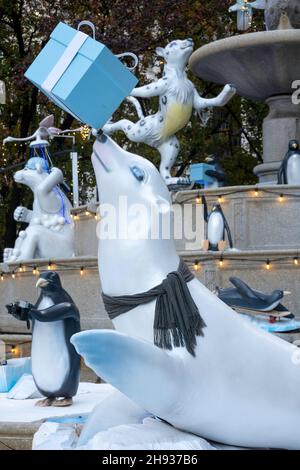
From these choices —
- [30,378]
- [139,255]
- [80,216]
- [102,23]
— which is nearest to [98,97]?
[139,255]

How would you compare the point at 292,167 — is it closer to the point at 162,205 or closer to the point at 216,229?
the point at 216,229

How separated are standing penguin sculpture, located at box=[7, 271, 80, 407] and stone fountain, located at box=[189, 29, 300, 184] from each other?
7.67 meters

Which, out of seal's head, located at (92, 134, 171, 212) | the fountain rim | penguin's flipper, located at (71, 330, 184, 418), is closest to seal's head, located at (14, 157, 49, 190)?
the fountain rim

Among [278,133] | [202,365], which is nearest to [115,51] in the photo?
[278,133]

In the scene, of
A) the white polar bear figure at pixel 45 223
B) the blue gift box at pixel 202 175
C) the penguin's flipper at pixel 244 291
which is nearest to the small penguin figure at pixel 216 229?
the penguin's flipper at pixel 244 291

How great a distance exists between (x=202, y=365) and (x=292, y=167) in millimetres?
7955

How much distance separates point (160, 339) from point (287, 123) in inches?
386

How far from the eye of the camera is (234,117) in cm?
2205

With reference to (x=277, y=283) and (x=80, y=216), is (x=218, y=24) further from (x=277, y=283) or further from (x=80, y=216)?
(x=277, y=283)

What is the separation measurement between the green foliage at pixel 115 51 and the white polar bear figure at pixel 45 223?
582 centimetres

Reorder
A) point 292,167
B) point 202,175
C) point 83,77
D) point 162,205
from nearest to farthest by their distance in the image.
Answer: point 83,77
point 162,205
point 292,167
point 202,175

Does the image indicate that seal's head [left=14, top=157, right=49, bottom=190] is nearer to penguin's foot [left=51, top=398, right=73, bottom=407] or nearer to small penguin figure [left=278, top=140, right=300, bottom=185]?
small penguin figure [left=278, top=140, right=300, bottom=185]

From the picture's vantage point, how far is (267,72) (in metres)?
13.0

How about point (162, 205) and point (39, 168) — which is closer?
point (162, 205)
